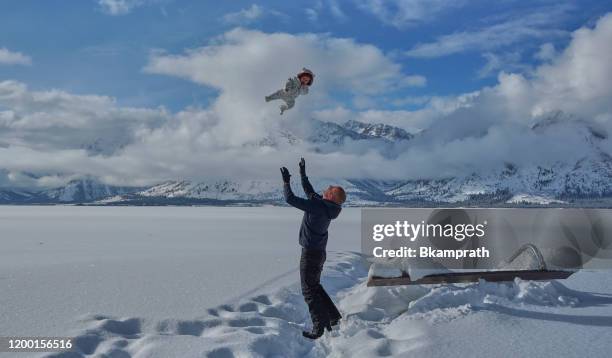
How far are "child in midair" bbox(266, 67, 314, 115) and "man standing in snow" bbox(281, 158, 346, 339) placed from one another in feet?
11.3

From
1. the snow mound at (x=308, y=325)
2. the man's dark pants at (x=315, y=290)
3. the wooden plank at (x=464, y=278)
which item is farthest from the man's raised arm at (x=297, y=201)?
the wooden plank at (x=464, y=278)

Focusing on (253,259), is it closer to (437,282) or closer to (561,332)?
(437,282)

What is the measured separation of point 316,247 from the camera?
766 cm

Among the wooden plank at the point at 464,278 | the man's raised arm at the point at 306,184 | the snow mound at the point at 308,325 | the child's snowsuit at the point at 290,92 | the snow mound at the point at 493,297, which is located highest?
the child's snowsuit at the point at 290,92

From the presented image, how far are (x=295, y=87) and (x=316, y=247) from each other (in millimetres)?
4319

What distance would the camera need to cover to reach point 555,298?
26.7 ft

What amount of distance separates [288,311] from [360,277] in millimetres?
5524

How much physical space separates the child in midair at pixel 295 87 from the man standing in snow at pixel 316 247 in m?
3.45

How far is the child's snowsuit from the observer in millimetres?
10617

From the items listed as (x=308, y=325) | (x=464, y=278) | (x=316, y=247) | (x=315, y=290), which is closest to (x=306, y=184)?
(x=316, y=247)

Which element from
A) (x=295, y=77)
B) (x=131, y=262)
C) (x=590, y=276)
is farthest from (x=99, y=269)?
(x=590, y=276)

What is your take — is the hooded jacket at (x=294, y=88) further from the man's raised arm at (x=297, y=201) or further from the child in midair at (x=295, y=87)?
the man's raised arm at (x=297, y=201)

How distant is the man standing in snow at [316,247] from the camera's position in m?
7.49

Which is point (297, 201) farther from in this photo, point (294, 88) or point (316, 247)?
point (294, 88)
